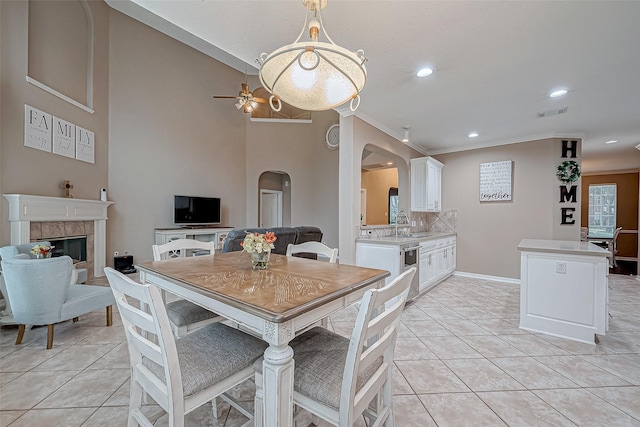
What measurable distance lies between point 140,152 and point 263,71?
510 cm

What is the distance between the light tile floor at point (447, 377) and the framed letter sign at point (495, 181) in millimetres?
2344

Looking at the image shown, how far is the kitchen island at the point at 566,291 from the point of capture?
8.01ft

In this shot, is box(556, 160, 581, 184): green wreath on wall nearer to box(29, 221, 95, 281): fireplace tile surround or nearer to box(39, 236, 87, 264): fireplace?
box(39, 236, 87, 264): fireplace

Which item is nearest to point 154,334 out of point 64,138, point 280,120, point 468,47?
point 468,47

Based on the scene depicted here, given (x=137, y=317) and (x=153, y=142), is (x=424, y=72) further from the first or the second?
(x=153, y=142)

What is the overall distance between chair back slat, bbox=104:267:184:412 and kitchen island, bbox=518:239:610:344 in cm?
320

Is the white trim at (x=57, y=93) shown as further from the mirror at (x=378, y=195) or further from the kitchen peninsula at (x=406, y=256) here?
the mirror at (x=378, y=195)

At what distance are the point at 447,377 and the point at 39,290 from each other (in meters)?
3.27

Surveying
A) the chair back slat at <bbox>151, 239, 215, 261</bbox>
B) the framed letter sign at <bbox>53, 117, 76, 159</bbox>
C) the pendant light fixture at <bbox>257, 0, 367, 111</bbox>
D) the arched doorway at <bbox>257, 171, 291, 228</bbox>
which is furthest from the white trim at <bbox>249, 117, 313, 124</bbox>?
the pendant light fixture at <bbox>257, 0, 367, 111</bbox>

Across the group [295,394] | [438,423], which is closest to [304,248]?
A: [295,394]

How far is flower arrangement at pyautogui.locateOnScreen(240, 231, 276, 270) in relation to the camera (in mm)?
1605

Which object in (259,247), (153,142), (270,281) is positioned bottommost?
(270,281)

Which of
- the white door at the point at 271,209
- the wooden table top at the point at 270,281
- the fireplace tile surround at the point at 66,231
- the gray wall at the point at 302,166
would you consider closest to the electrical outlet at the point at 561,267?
the wooden table top at the point at 270,281

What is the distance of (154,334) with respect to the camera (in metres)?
1.03
